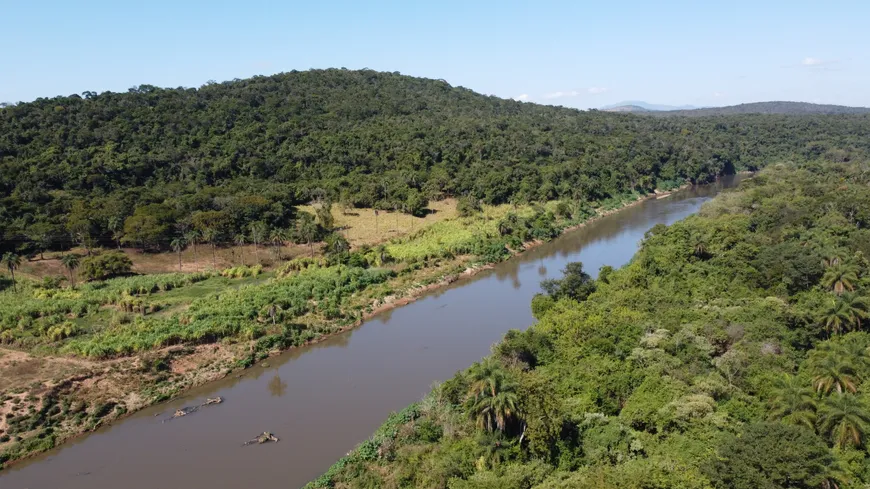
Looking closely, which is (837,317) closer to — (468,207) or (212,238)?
(468,207)

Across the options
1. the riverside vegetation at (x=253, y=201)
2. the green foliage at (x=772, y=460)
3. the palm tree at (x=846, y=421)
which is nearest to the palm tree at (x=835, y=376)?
the palm tree at (x=846, y=421)

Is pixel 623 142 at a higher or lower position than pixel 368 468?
higher

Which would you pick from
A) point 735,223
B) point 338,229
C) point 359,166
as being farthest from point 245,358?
point 359,166

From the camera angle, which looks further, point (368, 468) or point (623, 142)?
point (623, 142)

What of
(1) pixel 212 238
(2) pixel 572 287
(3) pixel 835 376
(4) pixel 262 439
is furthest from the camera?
(1) pixel 212 238

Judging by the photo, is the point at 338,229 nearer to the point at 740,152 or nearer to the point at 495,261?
the point at 495,261

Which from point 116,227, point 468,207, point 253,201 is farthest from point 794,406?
point 116,227
